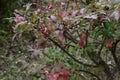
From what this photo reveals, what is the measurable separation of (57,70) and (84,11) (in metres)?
0.42

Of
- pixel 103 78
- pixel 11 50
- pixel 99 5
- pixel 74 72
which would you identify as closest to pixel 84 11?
pixel 99 5

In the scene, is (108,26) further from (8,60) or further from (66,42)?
(8,60)

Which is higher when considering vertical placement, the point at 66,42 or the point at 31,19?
the point at 31,19

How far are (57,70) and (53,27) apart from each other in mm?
328

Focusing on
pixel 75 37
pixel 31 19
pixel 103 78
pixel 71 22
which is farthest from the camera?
pixel 103 78

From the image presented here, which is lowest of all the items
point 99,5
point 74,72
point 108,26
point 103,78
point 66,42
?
point 103,78

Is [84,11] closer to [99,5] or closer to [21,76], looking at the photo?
[99,5]

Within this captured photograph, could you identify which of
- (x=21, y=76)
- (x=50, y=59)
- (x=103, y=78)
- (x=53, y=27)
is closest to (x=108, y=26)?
(x=53, y=27)

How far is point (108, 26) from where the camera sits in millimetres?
1661

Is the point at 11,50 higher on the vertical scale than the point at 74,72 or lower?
lower

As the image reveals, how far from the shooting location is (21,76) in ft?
11.4

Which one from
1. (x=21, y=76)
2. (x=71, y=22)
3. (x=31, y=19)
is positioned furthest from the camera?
(x=21, y=76)

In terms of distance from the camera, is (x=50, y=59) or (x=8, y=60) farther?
(x=8, y=60)

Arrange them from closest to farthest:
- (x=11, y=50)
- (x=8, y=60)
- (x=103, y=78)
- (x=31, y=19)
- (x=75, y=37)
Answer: (x=31, y=19)
(x=75, y=37)
(x=103, y=78)
(x=8, y=60)
(x=11, y=50)
